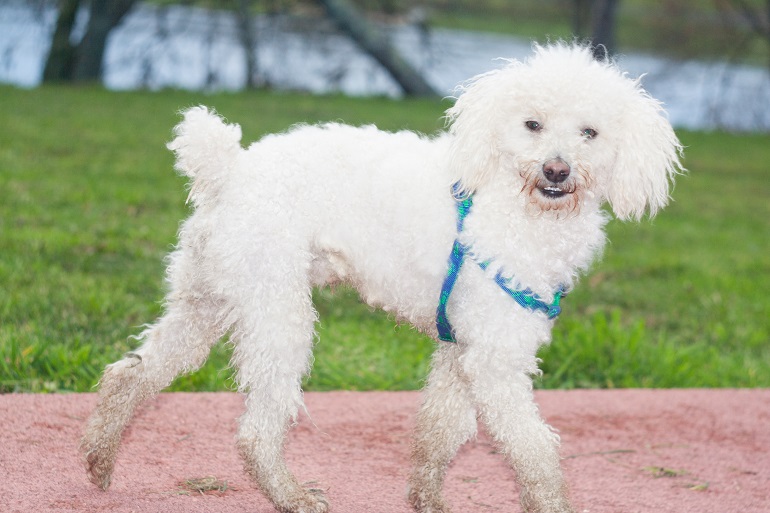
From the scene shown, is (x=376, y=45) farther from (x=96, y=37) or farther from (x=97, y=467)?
(x=97, y=467)

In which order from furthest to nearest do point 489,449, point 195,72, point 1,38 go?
point 195,72
point 1,38
point 489,449

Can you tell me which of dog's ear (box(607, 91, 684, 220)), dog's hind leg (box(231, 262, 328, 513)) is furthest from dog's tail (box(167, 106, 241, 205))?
dog's ear (box(607, 91, 684, 220))

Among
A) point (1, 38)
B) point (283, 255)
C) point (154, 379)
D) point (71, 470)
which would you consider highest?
point (283, 255)

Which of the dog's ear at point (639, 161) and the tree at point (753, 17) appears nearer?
the dog's ear at point (639, 161)

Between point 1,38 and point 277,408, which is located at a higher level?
point 277,408

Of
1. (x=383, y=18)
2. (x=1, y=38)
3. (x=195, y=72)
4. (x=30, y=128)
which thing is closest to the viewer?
(x=30, y=128)

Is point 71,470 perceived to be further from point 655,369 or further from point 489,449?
point 655,369

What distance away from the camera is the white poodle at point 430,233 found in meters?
3.80

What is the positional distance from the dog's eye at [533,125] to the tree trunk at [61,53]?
1458 centimetres

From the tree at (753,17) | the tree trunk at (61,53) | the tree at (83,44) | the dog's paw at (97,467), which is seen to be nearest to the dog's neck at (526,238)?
the dog's paw at (97,467)

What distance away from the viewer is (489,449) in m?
5.07

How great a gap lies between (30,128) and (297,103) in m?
5.57

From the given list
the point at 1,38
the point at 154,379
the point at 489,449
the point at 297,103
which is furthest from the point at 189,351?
the point at 1,38

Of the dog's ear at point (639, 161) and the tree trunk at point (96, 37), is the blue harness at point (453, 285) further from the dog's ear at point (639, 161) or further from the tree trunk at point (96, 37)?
the tree trunk at point (96, 37)
